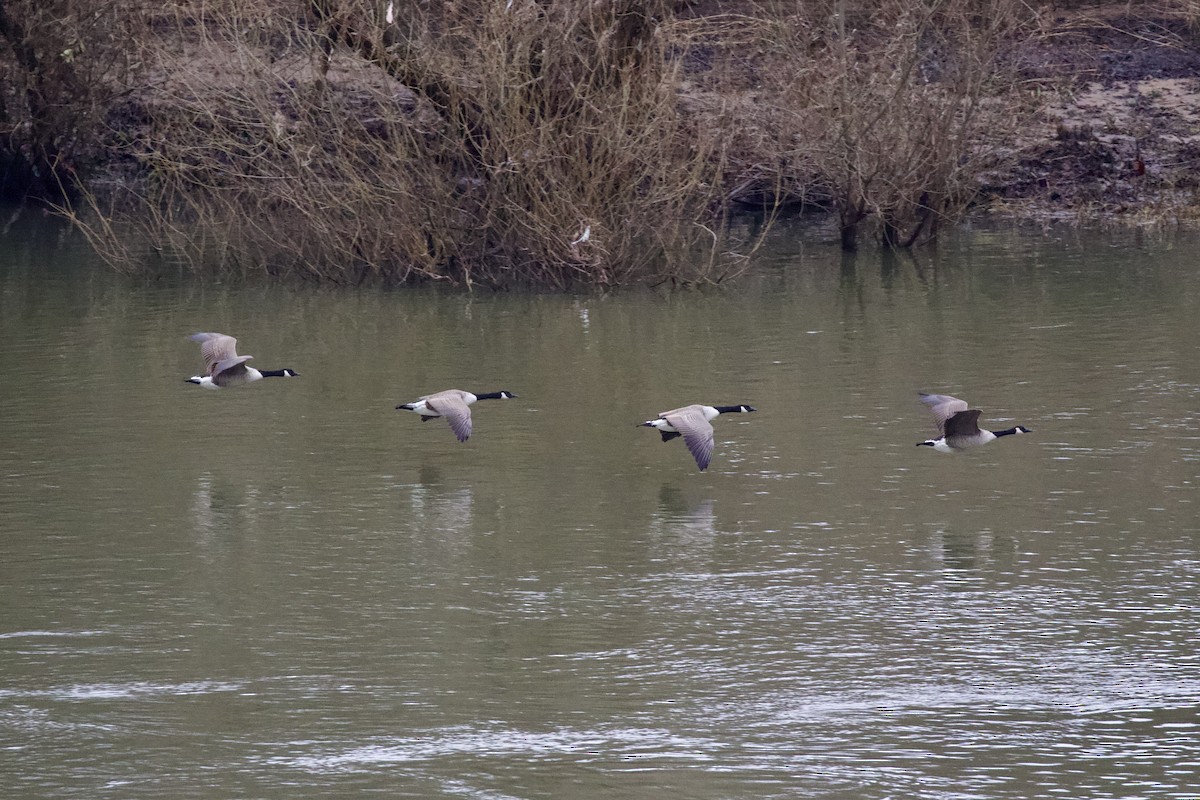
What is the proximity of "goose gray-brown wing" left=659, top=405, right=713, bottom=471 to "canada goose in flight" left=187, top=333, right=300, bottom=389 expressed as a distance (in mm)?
3320

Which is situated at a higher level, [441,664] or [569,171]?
[569,171]

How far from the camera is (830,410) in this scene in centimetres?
1340

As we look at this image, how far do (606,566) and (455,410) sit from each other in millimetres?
2695

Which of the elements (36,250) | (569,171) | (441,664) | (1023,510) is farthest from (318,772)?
(36,250)

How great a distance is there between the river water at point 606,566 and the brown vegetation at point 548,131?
7.73 feet

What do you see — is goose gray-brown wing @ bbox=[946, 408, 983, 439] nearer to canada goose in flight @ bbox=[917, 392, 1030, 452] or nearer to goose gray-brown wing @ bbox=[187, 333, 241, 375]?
canada goose in flight @ bbox=[917, 392, 1030, 452]

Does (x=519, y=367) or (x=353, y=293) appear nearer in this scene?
(x=519, y=367)

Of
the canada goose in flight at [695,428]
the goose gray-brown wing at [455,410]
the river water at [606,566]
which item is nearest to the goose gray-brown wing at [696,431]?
the canada goose in flight at [695,428]

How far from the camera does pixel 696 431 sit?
1145 centimetres

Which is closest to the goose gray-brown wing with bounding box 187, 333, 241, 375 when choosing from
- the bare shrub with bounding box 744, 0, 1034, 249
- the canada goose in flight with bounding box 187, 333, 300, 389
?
the canada goose in flight with bounding box 187, 333, 300, 389

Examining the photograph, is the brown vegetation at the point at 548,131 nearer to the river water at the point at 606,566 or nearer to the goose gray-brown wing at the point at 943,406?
the river water at the point at 606,566

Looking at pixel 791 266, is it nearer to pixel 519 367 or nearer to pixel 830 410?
pixel 519 367

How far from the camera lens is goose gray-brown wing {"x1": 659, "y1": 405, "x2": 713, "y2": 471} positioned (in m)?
11.3

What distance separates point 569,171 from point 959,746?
12543 millimetres
